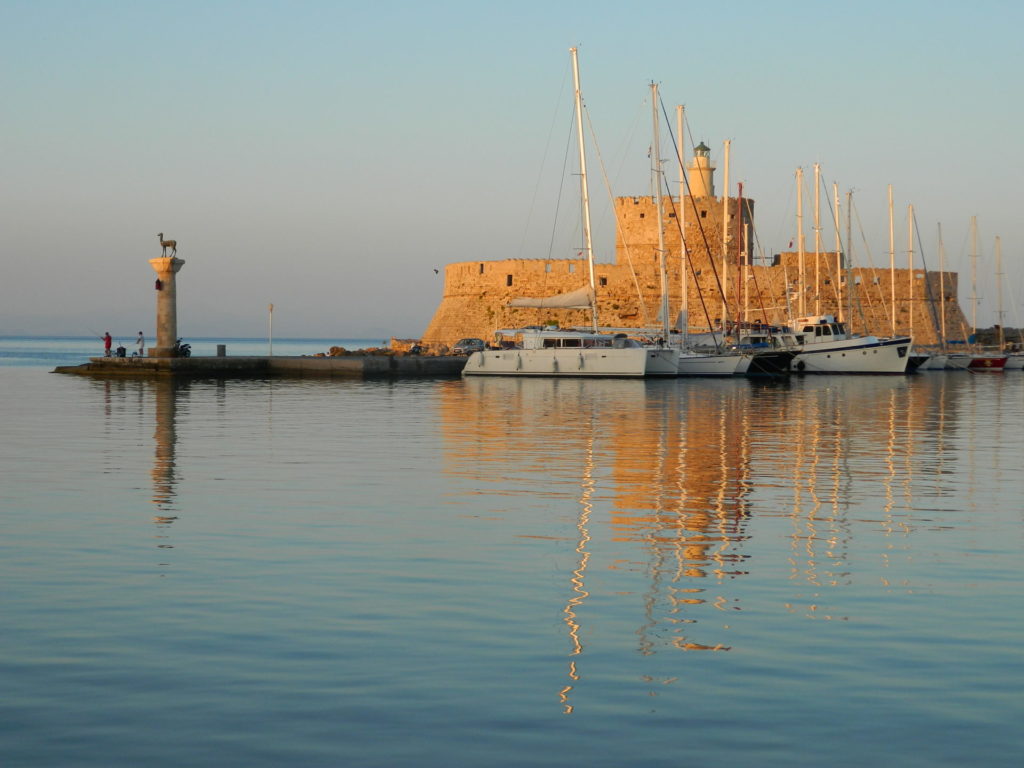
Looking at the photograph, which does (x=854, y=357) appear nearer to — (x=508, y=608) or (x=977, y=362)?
(x=977, y=362)

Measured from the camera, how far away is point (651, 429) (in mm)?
18672

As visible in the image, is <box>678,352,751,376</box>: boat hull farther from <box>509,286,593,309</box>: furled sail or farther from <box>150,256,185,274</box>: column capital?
<box>150,256,185,274</box>: column capital

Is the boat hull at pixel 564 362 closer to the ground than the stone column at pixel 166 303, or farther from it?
closer to the ground

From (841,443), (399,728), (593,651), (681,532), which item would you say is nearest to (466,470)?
(681,532)

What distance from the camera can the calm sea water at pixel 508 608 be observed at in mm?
4340

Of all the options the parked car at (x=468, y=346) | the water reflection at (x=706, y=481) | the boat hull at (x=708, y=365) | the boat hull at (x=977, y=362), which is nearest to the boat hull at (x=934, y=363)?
the boat hull at (x=977, y=362)

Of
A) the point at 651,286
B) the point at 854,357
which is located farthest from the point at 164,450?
the point at 651,286

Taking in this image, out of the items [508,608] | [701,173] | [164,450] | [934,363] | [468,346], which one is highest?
[701,173]

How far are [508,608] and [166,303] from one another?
107 feet

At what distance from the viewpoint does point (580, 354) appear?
121 ft

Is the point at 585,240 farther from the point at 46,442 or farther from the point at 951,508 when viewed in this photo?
the point at 951,508

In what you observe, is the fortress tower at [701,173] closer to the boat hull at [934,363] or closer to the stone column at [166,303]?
the boat hull at [934,363]

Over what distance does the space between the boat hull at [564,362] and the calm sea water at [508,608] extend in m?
21.8

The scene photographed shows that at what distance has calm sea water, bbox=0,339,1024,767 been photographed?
434 cm
